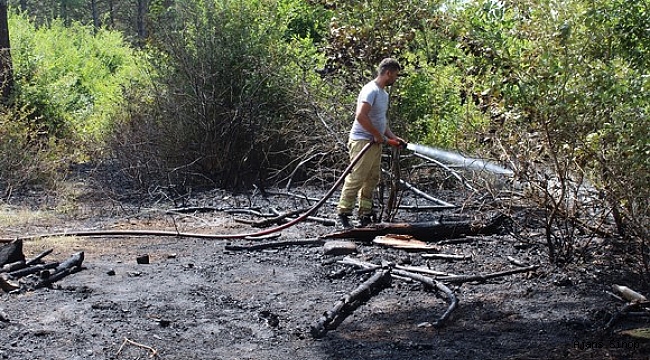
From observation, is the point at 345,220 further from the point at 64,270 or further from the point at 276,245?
the point at 64,270

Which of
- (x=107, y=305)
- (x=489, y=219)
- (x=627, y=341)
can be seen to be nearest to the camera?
(x=627, y=341)

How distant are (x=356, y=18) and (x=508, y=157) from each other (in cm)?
324

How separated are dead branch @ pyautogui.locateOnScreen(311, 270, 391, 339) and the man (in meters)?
2.20

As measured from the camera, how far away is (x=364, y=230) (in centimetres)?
812

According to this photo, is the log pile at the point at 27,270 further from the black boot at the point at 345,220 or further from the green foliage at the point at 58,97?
the green foliage at the point at 58,97

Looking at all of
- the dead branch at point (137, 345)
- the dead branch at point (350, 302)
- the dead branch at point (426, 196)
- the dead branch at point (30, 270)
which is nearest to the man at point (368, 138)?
the dead branch at point (426, 196)

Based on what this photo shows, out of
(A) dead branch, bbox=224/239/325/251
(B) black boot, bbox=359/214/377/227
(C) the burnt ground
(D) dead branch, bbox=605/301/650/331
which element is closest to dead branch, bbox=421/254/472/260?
(C) the burnt ground

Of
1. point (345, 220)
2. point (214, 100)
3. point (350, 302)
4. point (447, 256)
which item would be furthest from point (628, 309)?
point (214, 100)

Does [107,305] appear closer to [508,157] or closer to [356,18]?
[508,157]

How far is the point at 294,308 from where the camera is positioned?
20.1 ft

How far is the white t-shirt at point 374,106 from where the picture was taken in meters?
8.37

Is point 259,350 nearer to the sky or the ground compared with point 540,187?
nearer to the ground

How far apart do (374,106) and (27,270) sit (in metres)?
3.81

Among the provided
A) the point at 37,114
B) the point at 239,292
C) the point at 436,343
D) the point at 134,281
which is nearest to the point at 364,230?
the point at 239,292
